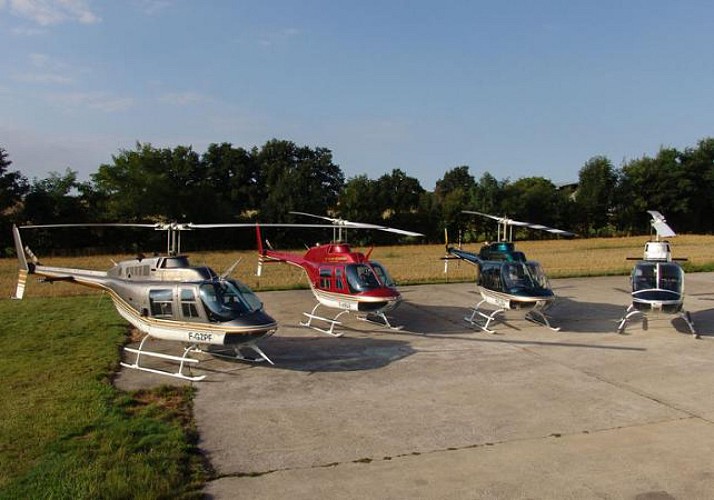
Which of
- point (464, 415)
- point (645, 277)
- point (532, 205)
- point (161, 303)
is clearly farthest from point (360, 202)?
point (464, 415)

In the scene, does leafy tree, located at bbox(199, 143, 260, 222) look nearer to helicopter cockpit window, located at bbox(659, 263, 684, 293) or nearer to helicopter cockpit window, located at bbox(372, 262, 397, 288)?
helicopter cockpit window, located at bbox(372, 262, 397, 288)

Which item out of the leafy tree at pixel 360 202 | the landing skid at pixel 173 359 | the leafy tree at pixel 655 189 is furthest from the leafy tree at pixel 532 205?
the landing skid at pixel 173 359

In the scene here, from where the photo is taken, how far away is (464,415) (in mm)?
7590

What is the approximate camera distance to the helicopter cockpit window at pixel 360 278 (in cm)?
1309

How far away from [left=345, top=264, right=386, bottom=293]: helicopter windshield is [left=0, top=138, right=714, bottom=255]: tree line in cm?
2778

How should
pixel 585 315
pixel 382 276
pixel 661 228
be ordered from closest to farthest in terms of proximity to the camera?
pixel 382 276 < pixel 661 228 < pixel 585 315

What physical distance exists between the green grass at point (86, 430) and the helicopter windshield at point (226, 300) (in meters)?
1.44

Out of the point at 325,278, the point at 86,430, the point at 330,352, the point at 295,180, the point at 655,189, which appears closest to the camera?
the point at 86,430

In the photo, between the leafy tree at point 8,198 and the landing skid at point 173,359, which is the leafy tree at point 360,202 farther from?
the landing skid at point 173,359

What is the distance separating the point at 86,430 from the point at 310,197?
164 feet

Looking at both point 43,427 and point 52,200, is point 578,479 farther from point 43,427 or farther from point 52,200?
point 52,200

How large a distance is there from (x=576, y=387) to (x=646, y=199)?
218ft

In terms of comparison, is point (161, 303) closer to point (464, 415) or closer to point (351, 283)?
point (351, 283)

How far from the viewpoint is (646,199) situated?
66.7m
